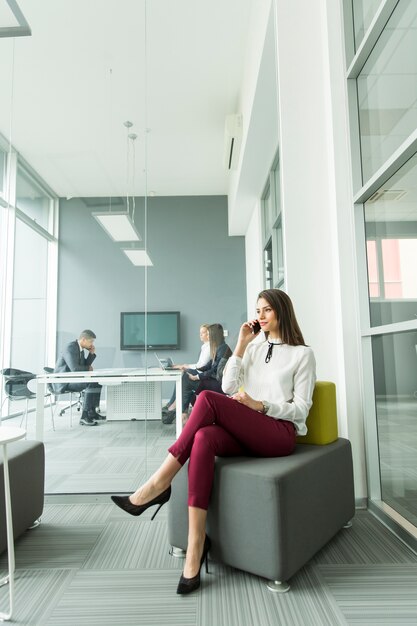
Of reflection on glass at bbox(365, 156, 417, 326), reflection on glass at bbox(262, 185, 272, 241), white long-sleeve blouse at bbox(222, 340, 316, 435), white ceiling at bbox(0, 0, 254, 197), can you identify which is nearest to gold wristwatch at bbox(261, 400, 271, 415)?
white long-sleeve blouse at bbox(222, 340, 316, 435)

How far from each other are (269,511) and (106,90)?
323 cm

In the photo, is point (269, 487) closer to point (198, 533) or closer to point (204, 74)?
point (198, 533)

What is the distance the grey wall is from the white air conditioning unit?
794 millimetres

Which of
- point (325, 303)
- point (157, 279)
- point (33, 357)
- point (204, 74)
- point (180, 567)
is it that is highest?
point (204, 74)

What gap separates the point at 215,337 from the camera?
303 cm

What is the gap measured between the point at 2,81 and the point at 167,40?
1354 mm

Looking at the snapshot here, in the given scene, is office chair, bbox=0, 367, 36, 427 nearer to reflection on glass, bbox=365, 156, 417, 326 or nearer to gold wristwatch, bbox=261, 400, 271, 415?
gold wristwatch, bbox=261, 400, 271, 415

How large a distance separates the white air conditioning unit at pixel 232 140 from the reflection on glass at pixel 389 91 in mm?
1420

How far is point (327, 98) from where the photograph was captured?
102 inches

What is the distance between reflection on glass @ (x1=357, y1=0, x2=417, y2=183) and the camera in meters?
1.88

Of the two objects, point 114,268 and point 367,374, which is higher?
point 114,268

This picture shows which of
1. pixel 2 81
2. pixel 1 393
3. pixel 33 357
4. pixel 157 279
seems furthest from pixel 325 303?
pixel 2 81

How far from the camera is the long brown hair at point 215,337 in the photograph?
301 centimetres

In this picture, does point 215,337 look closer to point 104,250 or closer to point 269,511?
point 104,250
